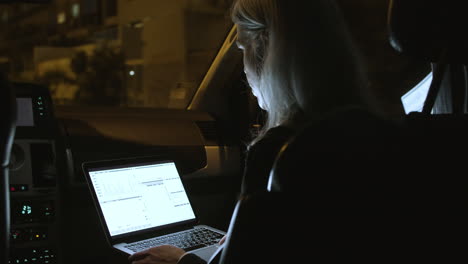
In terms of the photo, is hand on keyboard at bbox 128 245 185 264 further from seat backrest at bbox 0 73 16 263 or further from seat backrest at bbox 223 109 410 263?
seat backrest at bbox 223 109 410 263

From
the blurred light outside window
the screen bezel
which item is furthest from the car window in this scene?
the screen bezel

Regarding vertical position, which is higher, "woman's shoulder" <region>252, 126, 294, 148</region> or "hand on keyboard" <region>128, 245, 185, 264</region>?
"woman's shoulder" <region>252, 126, 294, 148</region>

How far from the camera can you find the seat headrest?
1092 mm

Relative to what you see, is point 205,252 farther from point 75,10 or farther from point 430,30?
point 75,10

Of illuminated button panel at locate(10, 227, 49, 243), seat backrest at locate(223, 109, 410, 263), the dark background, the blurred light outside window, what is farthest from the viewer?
the blurred light outside window

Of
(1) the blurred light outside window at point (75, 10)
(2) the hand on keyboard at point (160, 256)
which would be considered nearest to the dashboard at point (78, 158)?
(2) the hand on keyboard at point (160, 256)

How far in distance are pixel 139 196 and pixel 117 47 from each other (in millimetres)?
1461

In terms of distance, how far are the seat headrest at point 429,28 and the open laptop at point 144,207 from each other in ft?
3.25

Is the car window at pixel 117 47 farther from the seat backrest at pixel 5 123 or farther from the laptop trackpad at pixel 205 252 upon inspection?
the seat backrest at pixel 5 123

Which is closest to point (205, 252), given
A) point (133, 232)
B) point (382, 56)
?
point (133, 232)

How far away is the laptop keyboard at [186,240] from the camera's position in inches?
72.1

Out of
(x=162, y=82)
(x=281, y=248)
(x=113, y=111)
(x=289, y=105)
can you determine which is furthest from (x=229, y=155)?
(x=281, y=248)

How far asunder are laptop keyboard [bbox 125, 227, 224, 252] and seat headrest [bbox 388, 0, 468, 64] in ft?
3.48

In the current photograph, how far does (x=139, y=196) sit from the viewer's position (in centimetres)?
195
